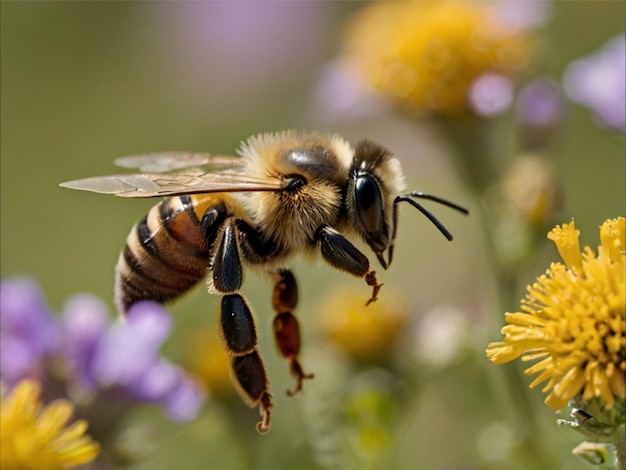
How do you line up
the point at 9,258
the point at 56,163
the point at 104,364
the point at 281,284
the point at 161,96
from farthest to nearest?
the point at 161,96, the point at 56,163, the point at 9,258, the point at 104,364, the point at 281,284

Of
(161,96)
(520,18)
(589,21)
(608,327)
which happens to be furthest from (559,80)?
(608,327)

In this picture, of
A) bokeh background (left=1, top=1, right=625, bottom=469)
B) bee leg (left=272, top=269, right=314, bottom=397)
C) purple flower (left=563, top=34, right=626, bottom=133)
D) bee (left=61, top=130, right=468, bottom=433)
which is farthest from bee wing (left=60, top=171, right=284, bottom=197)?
purple flower (left=563, top=34, right=626, bottom=133)

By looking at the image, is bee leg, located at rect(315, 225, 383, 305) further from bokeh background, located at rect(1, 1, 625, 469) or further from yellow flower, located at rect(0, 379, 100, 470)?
yellow flower, located at rect(0, 379, 100, 470)

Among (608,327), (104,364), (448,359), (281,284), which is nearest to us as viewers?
(608,327)

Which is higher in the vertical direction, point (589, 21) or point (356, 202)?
point (589, 21)

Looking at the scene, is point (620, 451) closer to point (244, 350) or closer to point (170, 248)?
point (244, 350)

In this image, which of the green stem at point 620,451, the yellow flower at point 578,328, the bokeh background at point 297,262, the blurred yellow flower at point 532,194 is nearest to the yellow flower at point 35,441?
the bokeh background at point 297,262

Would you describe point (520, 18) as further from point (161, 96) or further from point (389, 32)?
point (161, 96)

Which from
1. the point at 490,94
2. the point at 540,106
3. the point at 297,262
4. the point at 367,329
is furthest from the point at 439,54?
the point at 297,262
